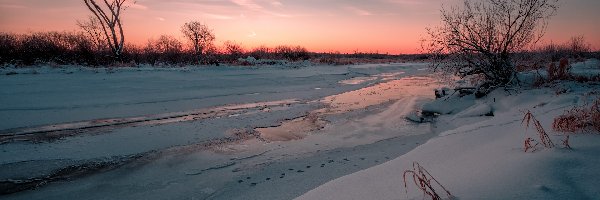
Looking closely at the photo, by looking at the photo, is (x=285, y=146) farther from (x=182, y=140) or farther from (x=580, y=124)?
(x=580, y=124)

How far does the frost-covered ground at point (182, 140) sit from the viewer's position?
4035mm

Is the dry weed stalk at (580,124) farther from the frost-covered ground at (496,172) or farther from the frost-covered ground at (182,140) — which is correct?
the frost-covered ground at (182,140)

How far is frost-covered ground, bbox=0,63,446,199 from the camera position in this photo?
159 inches

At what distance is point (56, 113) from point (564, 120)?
8949mm

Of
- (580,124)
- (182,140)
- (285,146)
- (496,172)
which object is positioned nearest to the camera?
(496,172)

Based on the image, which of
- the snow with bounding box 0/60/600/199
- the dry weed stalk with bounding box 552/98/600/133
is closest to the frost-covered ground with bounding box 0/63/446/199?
the snow with bounding box 0/60/600/199

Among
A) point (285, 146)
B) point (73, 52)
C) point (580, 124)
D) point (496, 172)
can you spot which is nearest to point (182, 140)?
point (285, 146)

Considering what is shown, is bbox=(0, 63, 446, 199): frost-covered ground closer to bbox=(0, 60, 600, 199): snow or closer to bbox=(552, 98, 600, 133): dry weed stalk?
bbox=(0, 60, 600, 199): snow

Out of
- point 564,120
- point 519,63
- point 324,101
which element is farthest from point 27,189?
point 519,63

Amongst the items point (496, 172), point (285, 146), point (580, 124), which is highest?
point (580, 124)

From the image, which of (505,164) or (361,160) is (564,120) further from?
(361,160)

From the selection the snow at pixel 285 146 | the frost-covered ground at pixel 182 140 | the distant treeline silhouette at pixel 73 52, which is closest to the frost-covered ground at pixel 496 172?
the snow at pixel 285 146

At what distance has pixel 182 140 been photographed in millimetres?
5855

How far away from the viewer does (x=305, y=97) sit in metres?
11.4
